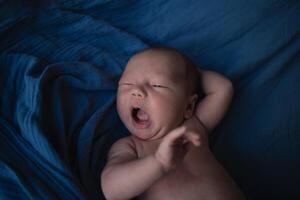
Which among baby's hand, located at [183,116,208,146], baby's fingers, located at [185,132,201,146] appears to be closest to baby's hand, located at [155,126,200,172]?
baby's fingers, located at [185,132,201,146]

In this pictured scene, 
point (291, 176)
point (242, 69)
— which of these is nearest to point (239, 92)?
point (242, 69)

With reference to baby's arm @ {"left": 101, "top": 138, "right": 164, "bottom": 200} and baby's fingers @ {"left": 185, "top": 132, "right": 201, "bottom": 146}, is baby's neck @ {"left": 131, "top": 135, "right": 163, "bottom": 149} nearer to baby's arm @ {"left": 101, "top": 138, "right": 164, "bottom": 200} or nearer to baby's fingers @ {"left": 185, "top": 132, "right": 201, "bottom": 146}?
baby's arm @ {"left": 101, "top": 138, "right": 164, "bottom": 200}

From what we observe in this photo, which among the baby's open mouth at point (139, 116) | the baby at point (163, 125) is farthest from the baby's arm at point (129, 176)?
the baby's open mouth at point (139, 116)

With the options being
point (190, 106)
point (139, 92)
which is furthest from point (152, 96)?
point (190, 106)

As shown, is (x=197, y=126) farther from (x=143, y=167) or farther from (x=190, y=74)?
(x=143, y=167)

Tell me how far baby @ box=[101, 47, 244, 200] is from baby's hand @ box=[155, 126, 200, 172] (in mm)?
67

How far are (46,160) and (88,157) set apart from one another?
0.14m

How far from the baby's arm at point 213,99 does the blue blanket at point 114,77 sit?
0.24 feet

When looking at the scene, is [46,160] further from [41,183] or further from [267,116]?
[267,116]

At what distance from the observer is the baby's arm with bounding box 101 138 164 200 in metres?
0.88

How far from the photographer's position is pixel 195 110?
1.18 meters

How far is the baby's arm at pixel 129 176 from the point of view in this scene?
884mm

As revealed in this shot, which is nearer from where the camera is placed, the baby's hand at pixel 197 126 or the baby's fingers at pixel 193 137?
the baby's fingers at pixel 193 137

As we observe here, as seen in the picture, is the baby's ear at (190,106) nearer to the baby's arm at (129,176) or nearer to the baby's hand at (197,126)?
the baby's hand at (197,126)
